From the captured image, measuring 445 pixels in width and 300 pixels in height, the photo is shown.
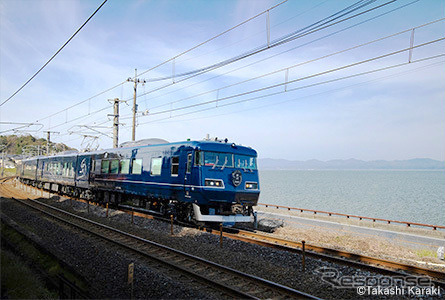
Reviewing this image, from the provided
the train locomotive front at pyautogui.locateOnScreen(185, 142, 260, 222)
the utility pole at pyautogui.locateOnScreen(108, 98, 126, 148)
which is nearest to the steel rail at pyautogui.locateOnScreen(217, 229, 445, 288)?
the train locomotive front at pyautogui.locateOnScreen(185, 142, 260, 222)

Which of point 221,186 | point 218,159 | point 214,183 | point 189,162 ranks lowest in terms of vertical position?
point 221,186

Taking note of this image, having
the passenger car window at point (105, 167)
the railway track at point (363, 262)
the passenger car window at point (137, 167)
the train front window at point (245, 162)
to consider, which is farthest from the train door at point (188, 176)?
the passenger car window at point (105, 167)

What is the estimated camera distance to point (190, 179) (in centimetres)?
1284

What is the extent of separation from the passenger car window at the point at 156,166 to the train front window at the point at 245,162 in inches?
145

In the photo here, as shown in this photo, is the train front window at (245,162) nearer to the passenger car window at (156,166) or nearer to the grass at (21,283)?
the passenger car window at (156,166)

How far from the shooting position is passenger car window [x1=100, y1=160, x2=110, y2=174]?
19.5 metres

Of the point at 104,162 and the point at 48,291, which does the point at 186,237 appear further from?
the point at 104,162

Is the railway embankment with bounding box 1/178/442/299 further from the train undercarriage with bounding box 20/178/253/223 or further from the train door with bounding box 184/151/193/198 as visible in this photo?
the train door with bounding box 184/151/193/198

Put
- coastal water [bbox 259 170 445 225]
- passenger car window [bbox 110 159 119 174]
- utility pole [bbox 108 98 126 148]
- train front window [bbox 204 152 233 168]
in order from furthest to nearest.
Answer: coastal water [bbox 259 170 445 225], utility pole [bbox 108 98 126 148], passenger car window [bbox 110 159 119 174], train front window [bbox 204 152 233 168]

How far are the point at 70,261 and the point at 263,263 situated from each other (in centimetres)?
561

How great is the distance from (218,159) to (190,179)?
1395 mm

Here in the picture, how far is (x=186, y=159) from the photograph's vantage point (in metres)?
13.2

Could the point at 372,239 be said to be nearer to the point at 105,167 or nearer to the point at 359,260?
the point at 359,260

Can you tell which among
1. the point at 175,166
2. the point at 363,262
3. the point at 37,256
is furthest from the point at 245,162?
the point at 37,256
